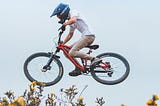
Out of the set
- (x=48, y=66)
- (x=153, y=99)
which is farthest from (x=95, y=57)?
(x=153, y=99)

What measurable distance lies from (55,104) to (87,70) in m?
1.16

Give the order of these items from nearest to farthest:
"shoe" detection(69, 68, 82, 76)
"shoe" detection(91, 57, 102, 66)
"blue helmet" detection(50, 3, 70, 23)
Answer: "blue helmet" detection(50, 3, 70, 23) < "shoe" detection(69, 68, 82, 76) < "shoe" detection(91, 57, 102, 66)

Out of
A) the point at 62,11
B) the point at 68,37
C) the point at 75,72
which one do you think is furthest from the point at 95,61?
the point at 62,11

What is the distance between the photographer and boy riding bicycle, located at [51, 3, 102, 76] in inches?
443

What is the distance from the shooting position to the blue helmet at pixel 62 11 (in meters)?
11.2

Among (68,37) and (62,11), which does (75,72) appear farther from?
(62,11)

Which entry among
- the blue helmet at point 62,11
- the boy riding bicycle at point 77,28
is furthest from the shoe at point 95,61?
the blue helmet at point 62,11

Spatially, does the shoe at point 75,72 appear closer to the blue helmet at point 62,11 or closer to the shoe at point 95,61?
the shoe at point 95,61

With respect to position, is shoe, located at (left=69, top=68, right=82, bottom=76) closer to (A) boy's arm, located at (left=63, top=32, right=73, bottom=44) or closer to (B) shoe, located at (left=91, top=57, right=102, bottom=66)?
(B) shoe, located at (left=91, top=57, right=102, bottom=66)

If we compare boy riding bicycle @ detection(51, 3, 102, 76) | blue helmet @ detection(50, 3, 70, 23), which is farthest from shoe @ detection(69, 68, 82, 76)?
blue helmet @ detection(50, 3, 70, 23)

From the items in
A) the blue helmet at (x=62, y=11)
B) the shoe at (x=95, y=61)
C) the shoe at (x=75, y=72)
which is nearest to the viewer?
the blue helmet at (x=62, y=11)

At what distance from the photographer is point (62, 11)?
36.8ft

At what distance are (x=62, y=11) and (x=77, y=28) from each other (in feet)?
2.15

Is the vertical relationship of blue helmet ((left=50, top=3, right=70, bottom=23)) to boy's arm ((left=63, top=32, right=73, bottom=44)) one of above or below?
above
